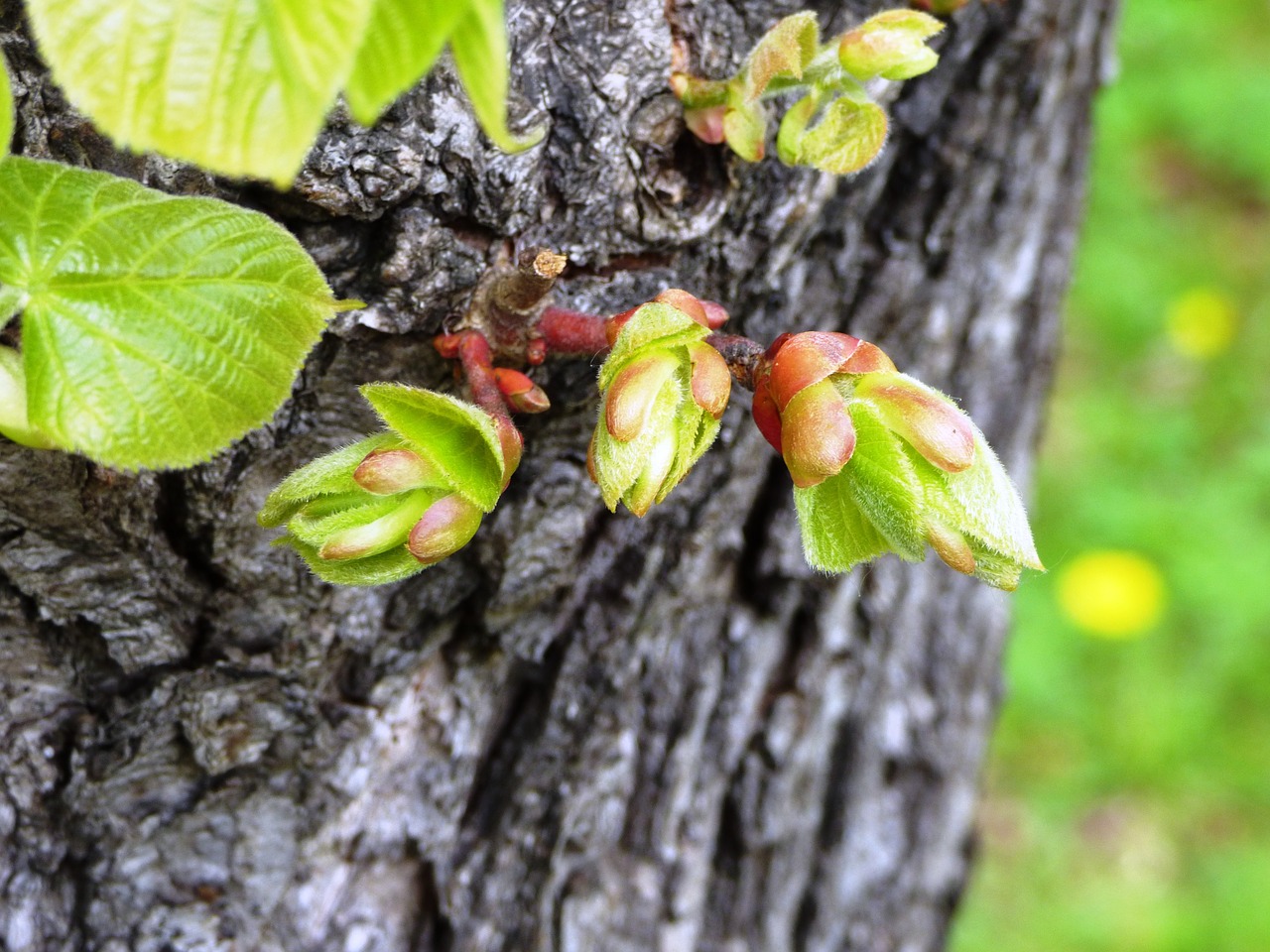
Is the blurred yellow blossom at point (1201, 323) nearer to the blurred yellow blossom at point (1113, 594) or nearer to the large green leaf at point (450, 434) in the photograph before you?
the blurred yellow blossom at point (1113, 594)

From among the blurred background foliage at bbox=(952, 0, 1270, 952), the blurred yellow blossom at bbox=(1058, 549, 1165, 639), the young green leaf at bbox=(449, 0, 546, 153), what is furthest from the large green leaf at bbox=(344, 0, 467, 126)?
the blurred yellow blossom at bbox=(1058, 549, 1165, 639)

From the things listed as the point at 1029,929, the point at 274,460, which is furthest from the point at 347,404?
the point at 1029,929

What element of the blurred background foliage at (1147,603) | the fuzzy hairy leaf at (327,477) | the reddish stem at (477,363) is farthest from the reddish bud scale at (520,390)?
the blurred background foliage at (1147,603)

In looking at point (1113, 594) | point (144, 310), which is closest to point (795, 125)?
point (144, 310)

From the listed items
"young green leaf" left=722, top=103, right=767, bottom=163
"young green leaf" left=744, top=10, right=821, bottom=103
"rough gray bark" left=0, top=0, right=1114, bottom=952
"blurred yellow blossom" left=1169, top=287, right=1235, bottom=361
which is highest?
"blurred yellow blossom" left=1169, top=287, right=1235, bottom=361

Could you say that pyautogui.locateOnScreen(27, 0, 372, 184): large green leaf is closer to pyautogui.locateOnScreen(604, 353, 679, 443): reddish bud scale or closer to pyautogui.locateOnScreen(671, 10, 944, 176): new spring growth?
pyautogui.locateOnScreen(604, 353, 679, 443): reddish bud scale

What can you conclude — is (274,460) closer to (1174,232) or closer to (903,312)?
(903,312)
